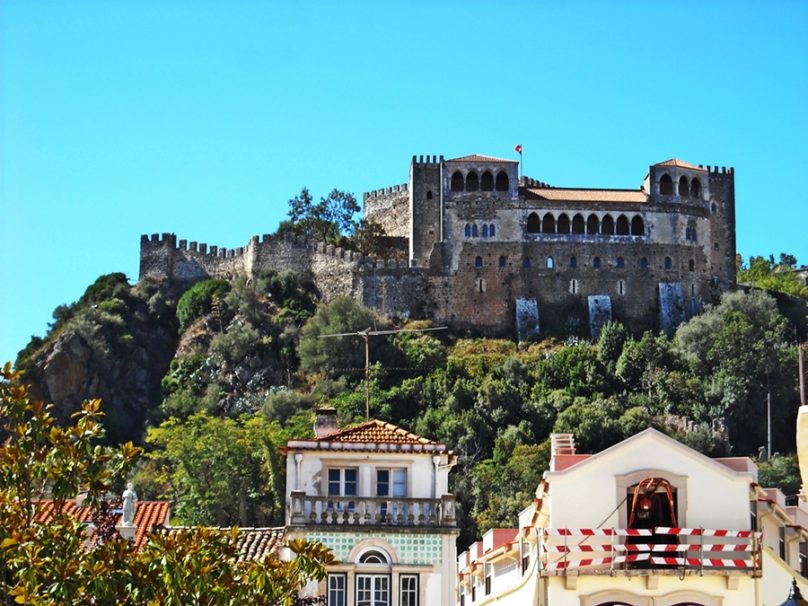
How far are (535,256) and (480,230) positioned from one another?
3.44m

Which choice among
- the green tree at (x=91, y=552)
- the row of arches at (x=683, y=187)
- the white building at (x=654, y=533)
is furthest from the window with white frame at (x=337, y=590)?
the row of arches at (x=683, y=187)

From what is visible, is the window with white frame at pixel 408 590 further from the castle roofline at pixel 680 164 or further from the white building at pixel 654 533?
the castle roofline at pixel 680 164

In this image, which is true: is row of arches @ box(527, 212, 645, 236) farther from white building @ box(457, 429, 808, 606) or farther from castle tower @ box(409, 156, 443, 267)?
white building @ box(457, 429, 808, 606)

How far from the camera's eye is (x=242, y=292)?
4818 inches

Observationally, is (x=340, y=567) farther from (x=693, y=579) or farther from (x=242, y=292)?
(x=242, y=292)

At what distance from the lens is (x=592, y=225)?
122 meters

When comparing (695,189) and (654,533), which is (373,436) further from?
(695,189)

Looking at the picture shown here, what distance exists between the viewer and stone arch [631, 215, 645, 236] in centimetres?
12144

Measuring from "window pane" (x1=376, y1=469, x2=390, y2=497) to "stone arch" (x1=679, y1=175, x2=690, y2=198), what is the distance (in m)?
82.2

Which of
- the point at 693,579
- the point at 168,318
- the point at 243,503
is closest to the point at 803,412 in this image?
the point at 693,579

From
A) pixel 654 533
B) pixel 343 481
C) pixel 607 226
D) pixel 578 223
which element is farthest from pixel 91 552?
pixel 578 223

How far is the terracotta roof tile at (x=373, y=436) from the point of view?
44.2m

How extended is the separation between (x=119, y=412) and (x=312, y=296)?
13.2 metres

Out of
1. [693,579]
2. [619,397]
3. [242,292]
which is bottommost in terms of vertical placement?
[693,579]
